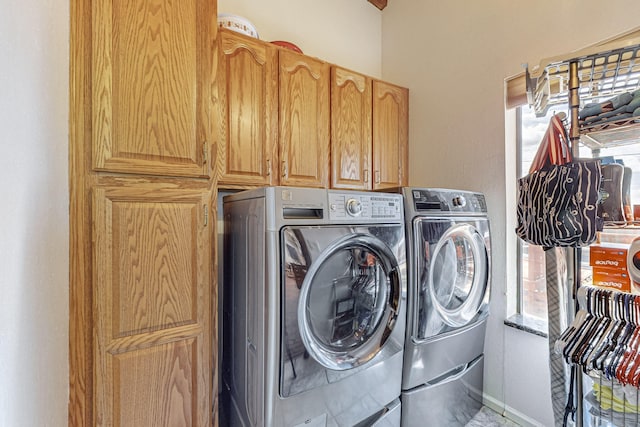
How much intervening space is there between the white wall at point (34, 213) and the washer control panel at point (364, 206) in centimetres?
94

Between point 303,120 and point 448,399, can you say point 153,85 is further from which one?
point 448,399

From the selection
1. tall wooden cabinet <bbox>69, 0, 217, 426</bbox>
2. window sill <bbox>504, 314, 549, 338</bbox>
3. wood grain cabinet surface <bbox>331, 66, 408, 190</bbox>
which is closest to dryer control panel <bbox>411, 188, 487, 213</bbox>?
wood grain cabinet surface <bbox>331, 66, 408, 190</bbox>

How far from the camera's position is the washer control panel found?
121 cm

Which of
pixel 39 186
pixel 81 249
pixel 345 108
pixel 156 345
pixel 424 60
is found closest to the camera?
pixel 39 186

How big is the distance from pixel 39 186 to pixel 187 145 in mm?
506

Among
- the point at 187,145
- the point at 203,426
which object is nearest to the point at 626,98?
the point at 187,145

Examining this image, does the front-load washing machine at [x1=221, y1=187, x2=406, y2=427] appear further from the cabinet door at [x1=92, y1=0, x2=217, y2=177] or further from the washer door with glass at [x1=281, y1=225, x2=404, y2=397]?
the cabinet door at [x1=92, y1=0, x2=217, y2=177]

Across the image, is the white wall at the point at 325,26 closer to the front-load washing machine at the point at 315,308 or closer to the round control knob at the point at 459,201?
the front-load washing machine at the point at 315,308

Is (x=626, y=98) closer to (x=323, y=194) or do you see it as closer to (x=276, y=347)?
(x=323, y=194)

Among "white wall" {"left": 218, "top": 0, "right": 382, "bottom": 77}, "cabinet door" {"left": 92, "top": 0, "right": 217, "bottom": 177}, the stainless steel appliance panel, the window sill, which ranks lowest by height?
the stainless steel appliance panel

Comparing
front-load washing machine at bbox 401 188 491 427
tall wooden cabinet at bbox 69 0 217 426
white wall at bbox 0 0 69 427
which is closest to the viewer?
white wall at bbox 0 0 69 427

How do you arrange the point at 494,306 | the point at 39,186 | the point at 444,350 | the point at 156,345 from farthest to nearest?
the point at 494,306
the point at 444,350
the point at 156,345
the point at 39,186

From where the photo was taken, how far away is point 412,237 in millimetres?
1445

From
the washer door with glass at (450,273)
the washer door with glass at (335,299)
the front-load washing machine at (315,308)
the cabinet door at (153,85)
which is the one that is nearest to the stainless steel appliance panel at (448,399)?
the front-load washing machine at (315,308)
